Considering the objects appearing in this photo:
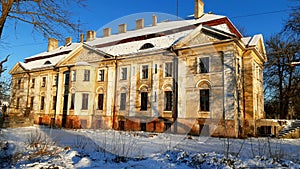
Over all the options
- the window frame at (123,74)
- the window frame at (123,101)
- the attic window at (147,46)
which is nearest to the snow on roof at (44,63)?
the window frame at (123,74)

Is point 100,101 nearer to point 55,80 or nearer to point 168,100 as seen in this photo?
point 168,100

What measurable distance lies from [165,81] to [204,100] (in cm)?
373

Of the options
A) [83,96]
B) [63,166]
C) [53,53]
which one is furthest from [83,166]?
[53,53]

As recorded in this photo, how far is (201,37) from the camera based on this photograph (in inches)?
698

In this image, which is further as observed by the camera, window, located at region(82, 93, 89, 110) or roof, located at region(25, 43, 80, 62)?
roof, located at region(25, 43, 80, 62)

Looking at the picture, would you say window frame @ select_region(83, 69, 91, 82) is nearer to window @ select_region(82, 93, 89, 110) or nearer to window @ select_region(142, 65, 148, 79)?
window @ select_region(82, 93, 89, 110)

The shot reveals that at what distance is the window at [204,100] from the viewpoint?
677 inches

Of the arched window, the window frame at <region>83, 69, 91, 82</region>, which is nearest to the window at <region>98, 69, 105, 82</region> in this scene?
the window frame at <region>83, 69, 91, 82</region>

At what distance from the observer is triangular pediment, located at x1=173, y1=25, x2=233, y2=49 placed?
16961 mm

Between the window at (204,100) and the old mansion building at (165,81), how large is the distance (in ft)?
0.25

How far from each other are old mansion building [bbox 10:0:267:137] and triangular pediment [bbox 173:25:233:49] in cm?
4

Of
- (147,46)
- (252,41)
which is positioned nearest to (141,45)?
(147,46)

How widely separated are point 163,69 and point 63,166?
569 inches

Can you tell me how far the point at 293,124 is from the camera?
17.4 m
